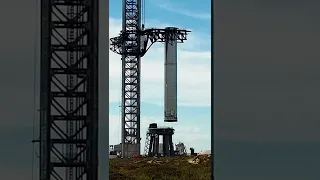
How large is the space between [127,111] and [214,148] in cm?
5045

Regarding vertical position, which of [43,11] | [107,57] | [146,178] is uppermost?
[43,11]

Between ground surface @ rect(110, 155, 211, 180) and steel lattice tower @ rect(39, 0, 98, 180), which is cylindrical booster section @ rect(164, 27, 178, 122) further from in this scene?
steel lattice tower @ rect(39, 0, 98, 180)

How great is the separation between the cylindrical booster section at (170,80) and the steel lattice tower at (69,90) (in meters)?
42.7

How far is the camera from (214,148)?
22078 mm

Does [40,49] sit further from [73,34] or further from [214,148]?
[214,148]

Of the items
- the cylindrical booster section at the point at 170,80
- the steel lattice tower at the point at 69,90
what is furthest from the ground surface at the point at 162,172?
the steel lattice tower at the point at 69,90

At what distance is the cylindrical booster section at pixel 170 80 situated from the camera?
63.3m

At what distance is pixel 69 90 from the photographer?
787 inches

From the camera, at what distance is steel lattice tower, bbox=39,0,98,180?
1948cm

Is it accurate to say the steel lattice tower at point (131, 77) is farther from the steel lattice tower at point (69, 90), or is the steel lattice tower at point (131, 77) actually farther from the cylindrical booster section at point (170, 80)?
the steel lattice tower at point (69, 90)

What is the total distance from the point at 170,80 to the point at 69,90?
43.1 meters

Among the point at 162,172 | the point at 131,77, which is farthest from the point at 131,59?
the point at 162,172
